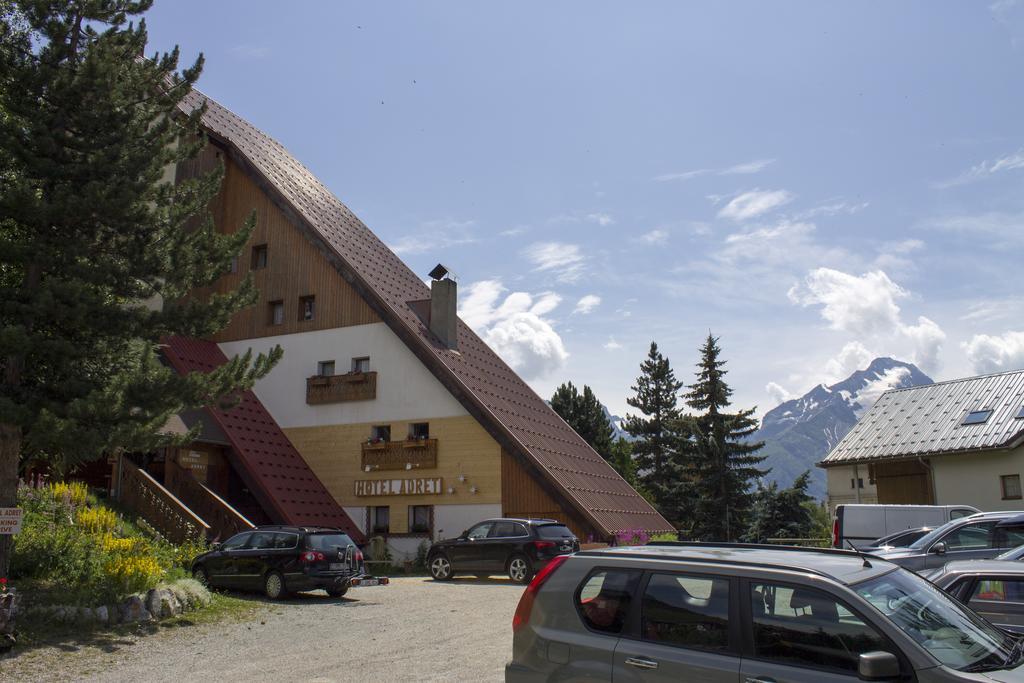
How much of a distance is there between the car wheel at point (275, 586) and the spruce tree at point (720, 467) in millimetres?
38299

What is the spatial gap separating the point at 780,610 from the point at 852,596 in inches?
16.8

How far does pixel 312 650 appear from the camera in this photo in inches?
446

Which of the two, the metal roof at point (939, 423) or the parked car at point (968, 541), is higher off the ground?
the metal roof at point (939, 423)

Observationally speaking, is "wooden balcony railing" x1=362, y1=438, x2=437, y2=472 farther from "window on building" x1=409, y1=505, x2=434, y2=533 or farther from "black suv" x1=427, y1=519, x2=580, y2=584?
"black suv" x1=427, y1=519, x2=580, y2=584

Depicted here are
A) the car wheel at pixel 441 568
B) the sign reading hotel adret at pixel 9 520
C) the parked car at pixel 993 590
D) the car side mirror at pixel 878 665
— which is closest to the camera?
the car side mirror at pixel 878 665

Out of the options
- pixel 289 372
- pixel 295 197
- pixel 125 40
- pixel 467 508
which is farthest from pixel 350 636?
pixel 295 197

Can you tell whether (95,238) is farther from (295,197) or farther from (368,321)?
(295,197)

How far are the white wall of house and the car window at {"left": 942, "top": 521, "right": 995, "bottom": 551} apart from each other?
21795mm

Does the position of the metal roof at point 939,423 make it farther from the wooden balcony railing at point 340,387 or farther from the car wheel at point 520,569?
the car wheel at point 520,569

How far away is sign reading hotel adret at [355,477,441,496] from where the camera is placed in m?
26.7

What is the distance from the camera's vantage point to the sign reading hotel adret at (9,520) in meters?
12.1

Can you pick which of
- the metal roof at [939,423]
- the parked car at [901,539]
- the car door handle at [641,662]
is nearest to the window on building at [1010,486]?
the metal roof at [939,423]

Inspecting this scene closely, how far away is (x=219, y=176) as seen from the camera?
15.1 metres

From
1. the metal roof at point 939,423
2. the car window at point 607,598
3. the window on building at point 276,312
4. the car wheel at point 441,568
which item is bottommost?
the car wheel at point 441,568
